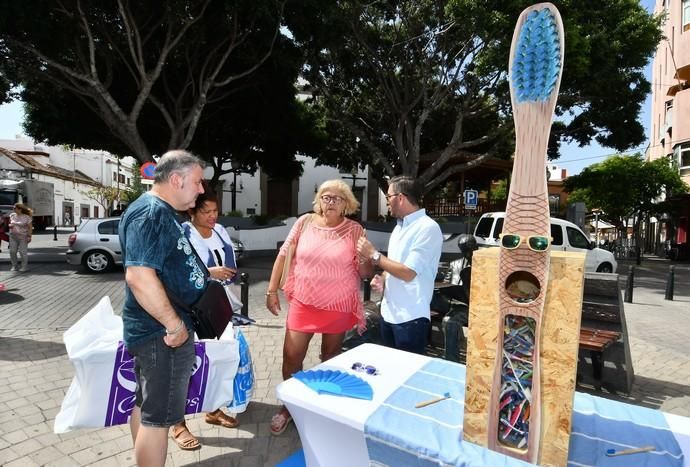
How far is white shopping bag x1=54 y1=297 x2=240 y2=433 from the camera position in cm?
257

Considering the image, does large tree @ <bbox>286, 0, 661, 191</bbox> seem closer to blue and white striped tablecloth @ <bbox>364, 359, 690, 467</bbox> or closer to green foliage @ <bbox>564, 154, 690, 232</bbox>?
green foliage @ <bbox>564, 154, 690, 232</bbox>

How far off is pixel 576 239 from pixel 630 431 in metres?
10.8

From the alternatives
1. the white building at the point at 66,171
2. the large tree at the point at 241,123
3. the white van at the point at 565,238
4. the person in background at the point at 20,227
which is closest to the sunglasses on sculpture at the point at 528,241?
the white van at the point at 565,238

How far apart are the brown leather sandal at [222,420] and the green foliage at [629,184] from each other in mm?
24052

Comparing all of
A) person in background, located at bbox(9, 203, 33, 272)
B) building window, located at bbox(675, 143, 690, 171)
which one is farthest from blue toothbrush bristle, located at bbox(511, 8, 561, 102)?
building window, located at bbox(675, 143, 690, 171)

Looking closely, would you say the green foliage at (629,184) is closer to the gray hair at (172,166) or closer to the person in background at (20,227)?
the person in background at (20,227)

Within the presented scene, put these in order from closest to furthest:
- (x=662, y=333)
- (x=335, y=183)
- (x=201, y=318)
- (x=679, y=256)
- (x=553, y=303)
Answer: (x=553, y=303), (x=201, y=318), (x=335, y=183), (x=662, y=333), (x=679, y=256)

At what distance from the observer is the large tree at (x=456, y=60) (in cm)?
1150

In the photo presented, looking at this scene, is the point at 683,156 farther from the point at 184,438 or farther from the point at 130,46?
the point at 184,438

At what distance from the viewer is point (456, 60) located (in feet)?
44.4

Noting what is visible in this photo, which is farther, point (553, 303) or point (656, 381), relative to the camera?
point (656, 381)

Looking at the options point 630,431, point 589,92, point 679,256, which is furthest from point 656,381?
point 679,256

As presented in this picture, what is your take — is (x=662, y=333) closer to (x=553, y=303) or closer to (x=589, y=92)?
(x=553, y=303)

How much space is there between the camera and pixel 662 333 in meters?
6.57
